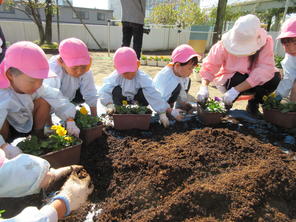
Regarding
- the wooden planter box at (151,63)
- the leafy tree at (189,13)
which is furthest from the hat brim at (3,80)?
the leafy tree at (189,13)

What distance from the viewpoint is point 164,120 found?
2.33 meters

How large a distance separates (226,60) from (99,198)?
6.69 ft

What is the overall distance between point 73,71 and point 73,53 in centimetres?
18

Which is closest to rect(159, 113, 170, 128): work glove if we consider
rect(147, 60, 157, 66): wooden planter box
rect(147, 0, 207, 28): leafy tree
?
rect(147, 60, 157, 66): wooden planter box

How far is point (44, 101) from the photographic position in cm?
189

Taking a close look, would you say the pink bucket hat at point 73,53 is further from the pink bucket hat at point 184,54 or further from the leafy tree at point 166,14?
the leafy tree at point 166,14

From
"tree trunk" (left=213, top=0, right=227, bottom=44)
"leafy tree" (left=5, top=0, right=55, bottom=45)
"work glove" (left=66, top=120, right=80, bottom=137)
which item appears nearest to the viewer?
"work glove" (left=66, top=120, right=80, bottom=137)

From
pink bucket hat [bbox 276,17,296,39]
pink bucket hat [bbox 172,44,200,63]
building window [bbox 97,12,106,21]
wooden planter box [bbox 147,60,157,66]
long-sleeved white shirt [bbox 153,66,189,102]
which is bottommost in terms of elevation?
wooden planter box [bbox 147,60,157,66]

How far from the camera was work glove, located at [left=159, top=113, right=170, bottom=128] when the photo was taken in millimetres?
2324

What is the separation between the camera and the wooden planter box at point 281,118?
2.37 meters

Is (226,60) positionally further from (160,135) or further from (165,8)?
(165,8)

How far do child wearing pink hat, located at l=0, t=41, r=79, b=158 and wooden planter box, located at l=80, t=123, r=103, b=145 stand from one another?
0.33 feet

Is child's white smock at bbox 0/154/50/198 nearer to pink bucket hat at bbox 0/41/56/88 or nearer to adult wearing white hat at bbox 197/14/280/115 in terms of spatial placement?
pink bucket hat at bbox 0/41/56/88

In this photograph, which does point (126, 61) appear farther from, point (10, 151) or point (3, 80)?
point (10, 151)
